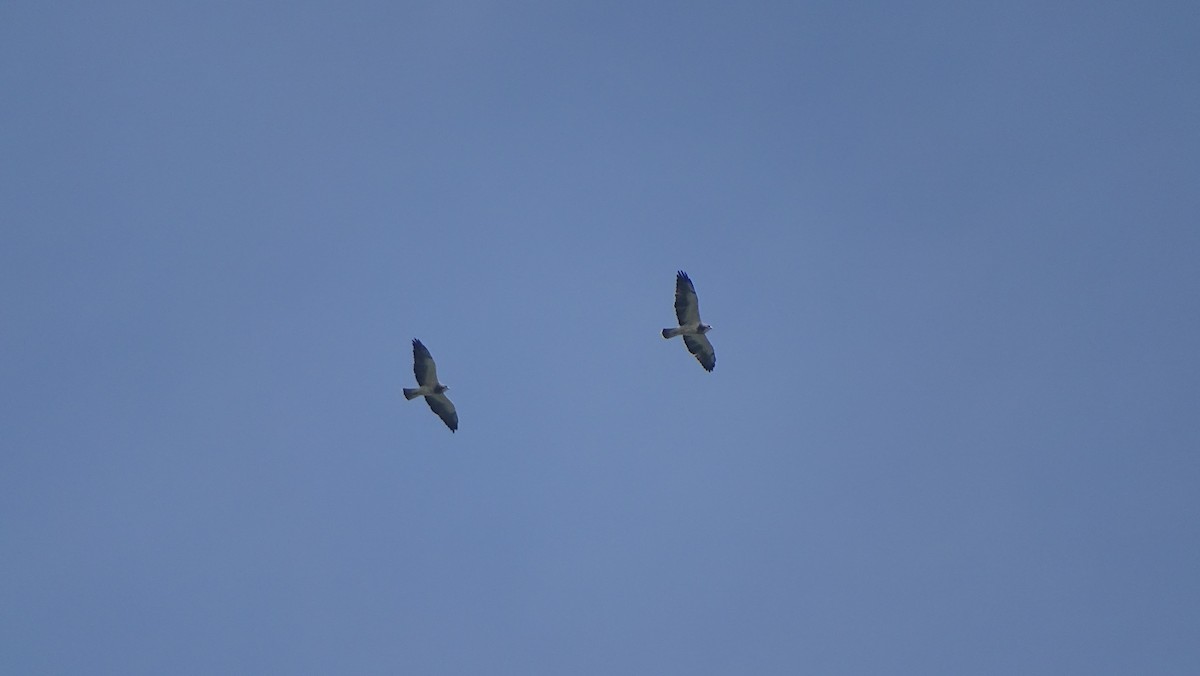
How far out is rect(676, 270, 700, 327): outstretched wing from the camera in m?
42.9

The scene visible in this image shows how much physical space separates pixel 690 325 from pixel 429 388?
325 inches

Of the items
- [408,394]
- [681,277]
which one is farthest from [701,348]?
[408,394]

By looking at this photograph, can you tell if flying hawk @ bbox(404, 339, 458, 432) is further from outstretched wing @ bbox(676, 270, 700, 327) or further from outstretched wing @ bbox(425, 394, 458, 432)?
outstretched wing @ bbox(676, 270, 700, 327)

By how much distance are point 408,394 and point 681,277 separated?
9060mm

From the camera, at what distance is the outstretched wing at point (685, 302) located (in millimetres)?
42938

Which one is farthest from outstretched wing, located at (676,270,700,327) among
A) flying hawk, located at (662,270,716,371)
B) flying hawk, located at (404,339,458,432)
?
flying hawk, located at (404,339,458,432)

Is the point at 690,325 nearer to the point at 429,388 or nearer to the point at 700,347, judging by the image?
the point at 700,347

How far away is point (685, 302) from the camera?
4322cm

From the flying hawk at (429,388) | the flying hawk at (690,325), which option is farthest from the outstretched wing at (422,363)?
the flying hawk at (690,325)

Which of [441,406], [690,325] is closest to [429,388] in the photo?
[441,406]

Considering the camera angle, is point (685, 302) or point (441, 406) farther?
point (441, 406)

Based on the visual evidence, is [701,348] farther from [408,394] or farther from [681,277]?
[408,394]

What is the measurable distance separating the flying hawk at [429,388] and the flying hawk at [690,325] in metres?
7.14

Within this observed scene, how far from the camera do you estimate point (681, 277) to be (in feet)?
141
